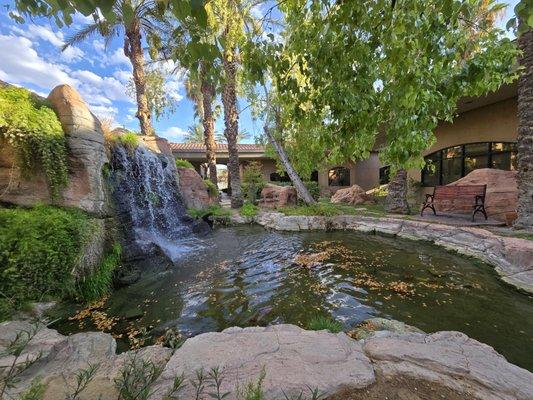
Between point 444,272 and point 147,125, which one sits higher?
point 147,125

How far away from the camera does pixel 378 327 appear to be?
12.3 feet

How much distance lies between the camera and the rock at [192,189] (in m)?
12.5

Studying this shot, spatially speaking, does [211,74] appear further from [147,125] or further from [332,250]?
[147,125]

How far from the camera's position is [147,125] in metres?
13.3

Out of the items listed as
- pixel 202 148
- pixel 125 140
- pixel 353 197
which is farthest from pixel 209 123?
pixel 353 197

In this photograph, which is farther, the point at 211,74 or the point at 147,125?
the point at 147,125

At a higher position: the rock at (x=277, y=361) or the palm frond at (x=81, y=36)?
the palm frond at (x=81, y=36)

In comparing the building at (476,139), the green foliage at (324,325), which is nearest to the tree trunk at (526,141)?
the building at (476,139)

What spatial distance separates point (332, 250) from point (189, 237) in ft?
15.9

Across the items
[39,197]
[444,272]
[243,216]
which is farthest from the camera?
[243,216]

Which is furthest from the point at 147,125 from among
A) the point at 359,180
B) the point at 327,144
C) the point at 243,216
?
the point at 359,180

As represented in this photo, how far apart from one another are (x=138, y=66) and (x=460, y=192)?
1376 cm

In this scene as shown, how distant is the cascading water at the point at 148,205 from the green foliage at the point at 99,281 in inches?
35.9

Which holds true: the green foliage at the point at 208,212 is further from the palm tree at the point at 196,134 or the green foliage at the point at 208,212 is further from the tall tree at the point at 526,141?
the palm tree at the point at 196,134
